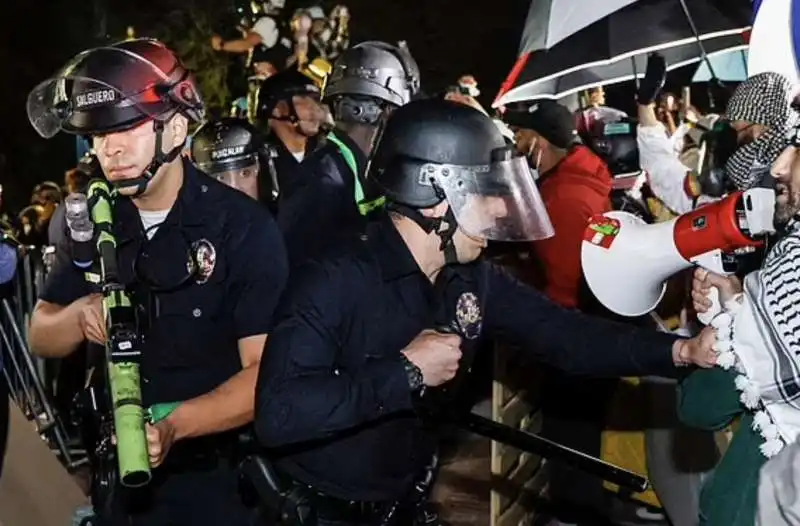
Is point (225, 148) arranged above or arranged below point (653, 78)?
below

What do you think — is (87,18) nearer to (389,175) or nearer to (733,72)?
(733,72)

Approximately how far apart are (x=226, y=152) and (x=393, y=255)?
Result: 2.73 m

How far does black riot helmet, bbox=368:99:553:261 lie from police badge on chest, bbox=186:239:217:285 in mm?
594

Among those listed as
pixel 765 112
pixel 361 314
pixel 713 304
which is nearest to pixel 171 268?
pixel 361 314

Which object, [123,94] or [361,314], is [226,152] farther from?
[361,314]

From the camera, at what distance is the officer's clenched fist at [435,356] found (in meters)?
2.94

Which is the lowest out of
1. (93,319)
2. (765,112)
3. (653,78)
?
(93,319)

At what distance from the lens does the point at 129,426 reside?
2.76 meters

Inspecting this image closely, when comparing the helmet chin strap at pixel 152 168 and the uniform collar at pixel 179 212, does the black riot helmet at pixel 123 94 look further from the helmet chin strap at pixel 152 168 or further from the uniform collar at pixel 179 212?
the uniform collar at pixel 179 212

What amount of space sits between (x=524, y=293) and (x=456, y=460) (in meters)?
3.63

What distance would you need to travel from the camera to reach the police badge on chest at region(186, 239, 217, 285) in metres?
3.44

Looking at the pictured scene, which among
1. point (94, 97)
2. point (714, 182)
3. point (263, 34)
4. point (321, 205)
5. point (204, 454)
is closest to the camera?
point (94, 97)

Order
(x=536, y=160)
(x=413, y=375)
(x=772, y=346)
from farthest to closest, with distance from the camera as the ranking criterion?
1. (x=536, y=160)
2. (x=413, y=375)
3. (x=772, y=346)

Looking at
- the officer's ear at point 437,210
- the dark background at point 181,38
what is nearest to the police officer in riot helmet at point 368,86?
the officer's ear at point 437,210
